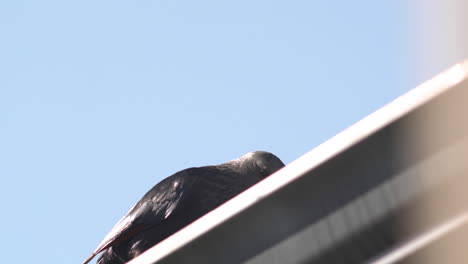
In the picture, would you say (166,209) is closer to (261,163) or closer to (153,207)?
(153,207)

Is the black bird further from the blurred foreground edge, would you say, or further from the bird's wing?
the blurred foreground edge

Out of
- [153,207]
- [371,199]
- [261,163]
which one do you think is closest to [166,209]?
[153,207]

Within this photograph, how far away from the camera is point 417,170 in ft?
6.75

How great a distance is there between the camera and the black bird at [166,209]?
20.9 ft

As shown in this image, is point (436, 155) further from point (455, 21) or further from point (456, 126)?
point (455, 21)

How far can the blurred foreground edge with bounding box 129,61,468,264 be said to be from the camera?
6.55 ft

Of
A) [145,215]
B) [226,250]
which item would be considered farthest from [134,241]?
[226,250]

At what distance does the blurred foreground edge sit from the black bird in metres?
4.12

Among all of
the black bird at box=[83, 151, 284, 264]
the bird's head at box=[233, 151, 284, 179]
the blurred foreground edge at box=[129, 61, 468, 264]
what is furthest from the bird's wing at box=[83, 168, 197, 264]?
the blurred foreground edge at box=[129, 61, 468, 264]

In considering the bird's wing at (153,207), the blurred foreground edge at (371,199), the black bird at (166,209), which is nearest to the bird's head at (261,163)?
the black bird at (166,209)

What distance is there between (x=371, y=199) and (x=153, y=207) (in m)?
4.48

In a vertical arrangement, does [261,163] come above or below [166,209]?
above

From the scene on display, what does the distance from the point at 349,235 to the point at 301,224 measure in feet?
0.38

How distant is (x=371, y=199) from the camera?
6.91 feet
